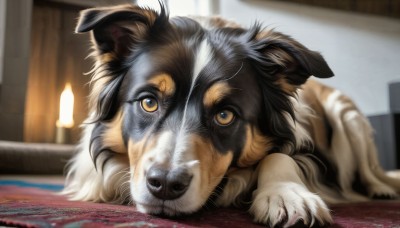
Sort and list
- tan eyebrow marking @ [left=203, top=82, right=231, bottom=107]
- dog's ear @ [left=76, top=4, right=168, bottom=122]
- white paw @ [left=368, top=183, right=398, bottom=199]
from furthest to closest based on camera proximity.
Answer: white paw @ [left=368, top=183, right=398, bottom=199] < dog's ear @ [left=76, top=4, right=168, bottom=122] < tan eyebrow marking @ [left=203, top=82, right=231, bottom=107]

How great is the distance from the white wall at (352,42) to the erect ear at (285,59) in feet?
8.86

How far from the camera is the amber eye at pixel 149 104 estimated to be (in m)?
1.52

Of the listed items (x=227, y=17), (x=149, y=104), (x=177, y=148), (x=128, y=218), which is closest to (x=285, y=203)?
(x=177, y=148)

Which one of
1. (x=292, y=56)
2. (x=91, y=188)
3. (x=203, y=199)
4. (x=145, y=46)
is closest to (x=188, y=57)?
(x=145, y=46)

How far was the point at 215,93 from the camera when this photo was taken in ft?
4.92

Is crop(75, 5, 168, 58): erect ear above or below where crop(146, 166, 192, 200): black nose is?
above

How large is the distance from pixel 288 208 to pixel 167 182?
36 centimetres

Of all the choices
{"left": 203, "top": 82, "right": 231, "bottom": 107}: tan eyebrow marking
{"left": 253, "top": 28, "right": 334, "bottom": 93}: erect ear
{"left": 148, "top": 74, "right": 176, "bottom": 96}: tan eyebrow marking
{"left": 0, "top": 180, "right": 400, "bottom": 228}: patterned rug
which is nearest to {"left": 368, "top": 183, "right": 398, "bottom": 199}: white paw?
{"left": 0, "top": 180, "right": 400, "bottom": 228}: patterned rug

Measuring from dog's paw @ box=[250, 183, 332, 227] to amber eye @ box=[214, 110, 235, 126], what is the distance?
0.90 ft

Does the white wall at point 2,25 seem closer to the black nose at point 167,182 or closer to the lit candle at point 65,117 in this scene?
the lit candle at point 65,117

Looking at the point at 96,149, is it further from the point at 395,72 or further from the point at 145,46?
the point at 395,72

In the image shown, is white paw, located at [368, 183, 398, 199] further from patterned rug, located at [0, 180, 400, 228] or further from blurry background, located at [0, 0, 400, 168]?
blurry background, located at [0, 0, 400, 168]

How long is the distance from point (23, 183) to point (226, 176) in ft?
5.02

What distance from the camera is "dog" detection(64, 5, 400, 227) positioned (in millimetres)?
1281
